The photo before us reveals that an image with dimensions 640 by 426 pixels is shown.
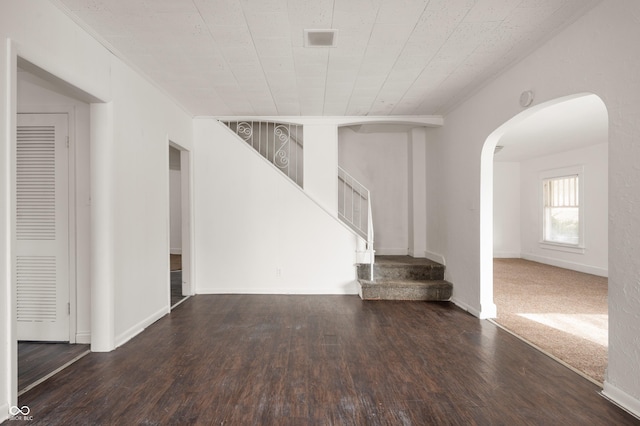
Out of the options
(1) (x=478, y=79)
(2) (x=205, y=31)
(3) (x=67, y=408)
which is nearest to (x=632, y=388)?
(1) (x=478, y=79)

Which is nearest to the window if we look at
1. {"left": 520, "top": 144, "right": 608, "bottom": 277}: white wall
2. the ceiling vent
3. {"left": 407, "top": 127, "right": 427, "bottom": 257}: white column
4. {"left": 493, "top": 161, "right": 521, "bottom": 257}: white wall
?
{"left": 520, "top": 144, "right": 608, "bottom": 277}: white wall

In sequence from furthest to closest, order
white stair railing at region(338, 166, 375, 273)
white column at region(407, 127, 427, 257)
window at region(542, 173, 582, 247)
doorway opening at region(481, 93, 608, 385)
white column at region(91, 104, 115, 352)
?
window at region(542, 173, 582, 247)
white stair railing at region(338, 166, 375, 273)
white column at region(407, 127, 427, 257)
doorway opening at region(481, 93, 608, 385)
white column at region(91, 104, 115, 352)

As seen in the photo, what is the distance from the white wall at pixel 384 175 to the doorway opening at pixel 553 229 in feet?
5.08

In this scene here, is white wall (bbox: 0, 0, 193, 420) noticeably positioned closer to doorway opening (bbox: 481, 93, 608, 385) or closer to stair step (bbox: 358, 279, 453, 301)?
stair step (bbox: 358, 279, 453, 301)

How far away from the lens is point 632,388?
1.89m

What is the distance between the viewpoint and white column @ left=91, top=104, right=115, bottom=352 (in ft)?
8.80

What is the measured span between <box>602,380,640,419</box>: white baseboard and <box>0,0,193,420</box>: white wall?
12.0ft

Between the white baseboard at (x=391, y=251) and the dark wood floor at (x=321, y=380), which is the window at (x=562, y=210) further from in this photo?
the dark wood floor at (x=321, y=380)

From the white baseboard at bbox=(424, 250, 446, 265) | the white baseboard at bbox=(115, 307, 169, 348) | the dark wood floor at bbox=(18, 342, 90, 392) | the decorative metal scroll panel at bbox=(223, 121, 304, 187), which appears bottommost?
the dark wood floor at bbox=(18, 342, 90, 392)

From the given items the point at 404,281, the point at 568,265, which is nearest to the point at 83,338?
the point at 404,281

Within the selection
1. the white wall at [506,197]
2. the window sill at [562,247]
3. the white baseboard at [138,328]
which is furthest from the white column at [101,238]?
the white wall at [506,197]

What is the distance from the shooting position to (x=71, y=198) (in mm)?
2842

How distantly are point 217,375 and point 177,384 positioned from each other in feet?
0.88

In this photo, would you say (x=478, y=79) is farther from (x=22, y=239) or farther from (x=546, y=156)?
(x=546, y=156)
